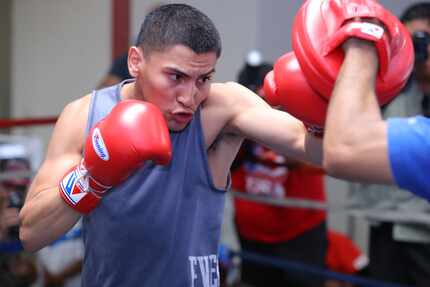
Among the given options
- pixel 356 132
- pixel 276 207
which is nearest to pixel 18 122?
pixel 276 207

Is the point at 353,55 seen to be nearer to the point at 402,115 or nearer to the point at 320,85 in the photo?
the point at 320,85

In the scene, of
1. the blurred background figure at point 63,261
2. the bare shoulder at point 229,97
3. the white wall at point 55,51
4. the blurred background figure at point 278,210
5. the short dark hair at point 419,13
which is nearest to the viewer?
the bare shoulder at point 229,97

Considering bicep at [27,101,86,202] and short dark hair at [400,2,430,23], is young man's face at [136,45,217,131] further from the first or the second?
short dark hair at [400,2,430,23]

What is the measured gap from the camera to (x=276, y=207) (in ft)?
10.6

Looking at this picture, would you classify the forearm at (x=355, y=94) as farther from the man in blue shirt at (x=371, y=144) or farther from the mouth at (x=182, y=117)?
the mouth at (x=182, y=117)

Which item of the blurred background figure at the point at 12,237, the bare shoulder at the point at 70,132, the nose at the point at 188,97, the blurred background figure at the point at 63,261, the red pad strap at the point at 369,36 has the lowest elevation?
the blurred background figure at the point at 63,261

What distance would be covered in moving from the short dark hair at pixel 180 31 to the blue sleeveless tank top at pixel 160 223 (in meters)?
0.18

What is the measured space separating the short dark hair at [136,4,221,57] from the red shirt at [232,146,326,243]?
1.49 metres

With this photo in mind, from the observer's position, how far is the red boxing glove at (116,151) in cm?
156

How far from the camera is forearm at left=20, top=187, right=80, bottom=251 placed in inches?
65.5

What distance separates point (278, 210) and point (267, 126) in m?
1.44

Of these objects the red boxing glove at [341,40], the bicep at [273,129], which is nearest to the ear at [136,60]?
the bicep at [273,129]

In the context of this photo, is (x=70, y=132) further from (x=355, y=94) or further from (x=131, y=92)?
(x=355, y=94)

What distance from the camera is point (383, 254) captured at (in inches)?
109
